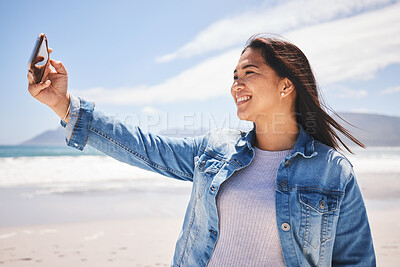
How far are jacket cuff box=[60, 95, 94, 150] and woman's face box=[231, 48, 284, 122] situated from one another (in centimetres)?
72

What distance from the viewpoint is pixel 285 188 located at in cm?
142

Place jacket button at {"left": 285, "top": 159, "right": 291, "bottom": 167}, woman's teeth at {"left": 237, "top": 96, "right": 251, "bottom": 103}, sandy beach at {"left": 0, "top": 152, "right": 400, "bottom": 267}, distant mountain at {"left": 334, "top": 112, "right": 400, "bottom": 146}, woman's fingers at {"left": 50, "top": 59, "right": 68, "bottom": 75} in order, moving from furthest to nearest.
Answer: distant mountain at {"left": 334, "top": 112, "right": 400, "bottom": 146} → sandy beach at {"left": 0, "top": 152, "right": 400, "bottom": 267} → woman's teeth at {"left": 237, "top": 96, "right": 251, "bottom": 103} → jacket button at {"left": 285, "top": 159, "right": 291, "bottom": 167} → woman's fingers at {"left": 50, "top": 59, "right": 68, "bottom": 75}

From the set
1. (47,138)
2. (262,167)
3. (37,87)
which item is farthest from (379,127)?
(47,138)

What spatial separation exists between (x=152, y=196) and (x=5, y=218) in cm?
290

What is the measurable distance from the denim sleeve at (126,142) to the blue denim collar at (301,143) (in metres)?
0.28

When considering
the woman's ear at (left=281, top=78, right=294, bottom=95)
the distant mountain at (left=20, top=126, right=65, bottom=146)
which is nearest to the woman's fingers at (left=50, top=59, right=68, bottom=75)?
the woman's ear at (left=281, top=78, right=294, bottom=95)

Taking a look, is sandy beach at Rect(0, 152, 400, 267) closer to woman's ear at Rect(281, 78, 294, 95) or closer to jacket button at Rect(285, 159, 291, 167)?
jacket button at Rect(285, 159, 291, 167)

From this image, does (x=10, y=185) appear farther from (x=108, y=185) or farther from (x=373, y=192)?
(x=373, y=192)

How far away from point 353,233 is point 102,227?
14.0 ft

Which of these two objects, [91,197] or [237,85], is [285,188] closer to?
[237,85]

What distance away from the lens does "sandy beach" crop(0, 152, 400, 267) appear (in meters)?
3.85

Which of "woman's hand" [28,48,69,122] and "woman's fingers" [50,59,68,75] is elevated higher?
"woman's fingers" [50,59,68,75]

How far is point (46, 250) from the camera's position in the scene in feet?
13.1

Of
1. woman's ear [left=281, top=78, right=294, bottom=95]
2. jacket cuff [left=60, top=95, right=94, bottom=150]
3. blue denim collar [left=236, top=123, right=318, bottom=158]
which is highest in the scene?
woman's ear [left=281, top=78, right=294, bottom=95]
